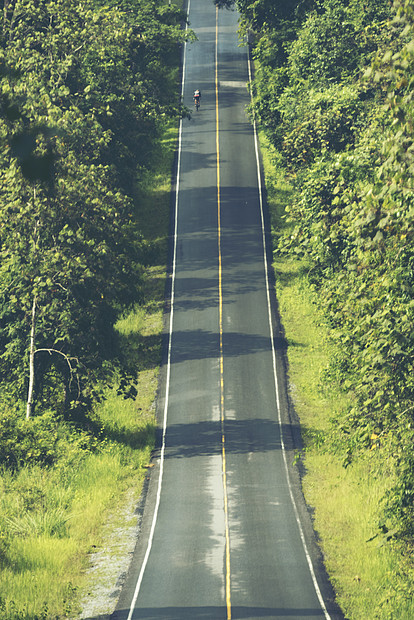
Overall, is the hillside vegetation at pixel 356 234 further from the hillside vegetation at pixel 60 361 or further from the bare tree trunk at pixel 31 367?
the bare tree trunk at pixel 31 367

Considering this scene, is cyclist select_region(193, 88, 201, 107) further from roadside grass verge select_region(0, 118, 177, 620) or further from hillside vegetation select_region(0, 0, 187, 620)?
roadside grass verge select_region(0, 118, 177, 620)

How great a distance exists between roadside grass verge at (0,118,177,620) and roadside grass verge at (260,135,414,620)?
20.8ft

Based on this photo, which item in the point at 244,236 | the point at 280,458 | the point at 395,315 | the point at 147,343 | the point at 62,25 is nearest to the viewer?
the point at 395,315

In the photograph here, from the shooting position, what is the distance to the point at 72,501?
29078 mm

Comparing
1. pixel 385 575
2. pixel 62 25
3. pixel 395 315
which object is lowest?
pixel 385 575

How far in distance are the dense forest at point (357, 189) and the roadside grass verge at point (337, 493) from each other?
1043 millimetres

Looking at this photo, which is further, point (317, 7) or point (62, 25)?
point (317, 7)

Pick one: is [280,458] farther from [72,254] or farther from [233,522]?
[72,254]

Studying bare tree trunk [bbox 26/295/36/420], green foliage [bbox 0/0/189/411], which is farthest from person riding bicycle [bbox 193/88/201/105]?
bare tree trunk [bbox 26/295/36/420]

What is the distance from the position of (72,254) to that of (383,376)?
16854 millimetres

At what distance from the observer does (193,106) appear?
251ft

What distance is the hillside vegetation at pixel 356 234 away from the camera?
15.5m

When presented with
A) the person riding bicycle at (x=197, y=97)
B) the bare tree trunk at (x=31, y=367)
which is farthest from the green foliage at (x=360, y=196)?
the person riding bicycle at (x=197, y=97)

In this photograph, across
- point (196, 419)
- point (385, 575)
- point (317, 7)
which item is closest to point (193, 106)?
point (317, 7)
